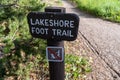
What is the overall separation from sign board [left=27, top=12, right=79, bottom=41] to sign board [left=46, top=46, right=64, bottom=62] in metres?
0.12

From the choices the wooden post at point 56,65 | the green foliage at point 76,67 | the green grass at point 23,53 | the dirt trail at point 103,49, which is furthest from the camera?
the dirt trail at point 103,49

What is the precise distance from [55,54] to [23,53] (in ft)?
3.87

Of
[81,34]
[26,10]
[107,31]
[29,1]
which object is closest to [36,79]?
[26,10]

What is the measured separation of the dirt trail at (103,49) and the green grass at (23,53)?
0.24 metres

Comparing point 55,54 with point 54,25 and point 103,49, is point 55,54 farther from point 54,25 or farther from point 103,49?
point 103,49

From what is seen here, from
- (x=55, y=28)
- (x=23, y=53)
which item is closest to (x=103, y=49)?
(x=23, y=53)

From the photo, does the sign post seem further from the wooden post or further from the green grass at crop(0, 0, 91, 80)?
the green grass at crop(0, 0, 91, 80)

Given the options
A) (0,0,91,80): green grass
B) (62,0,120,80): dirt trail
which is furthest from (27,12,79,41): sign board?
(62,0,120,80): dirt trail

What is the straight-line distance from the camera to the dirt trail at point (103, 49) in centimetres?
482

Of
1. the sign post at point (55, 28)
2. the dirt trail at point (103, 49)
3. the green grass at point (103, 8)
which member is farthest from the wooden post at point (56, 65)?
the green grass at point (103, 8)

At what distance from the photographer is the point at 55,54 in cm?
287

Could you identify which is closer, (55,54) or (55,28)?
(55,28)

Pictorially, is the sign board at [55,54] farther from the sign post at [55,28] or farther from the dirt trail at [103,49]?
the dirt trail at [103,49]

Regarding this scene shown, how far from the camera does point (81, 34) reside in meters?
7.39
